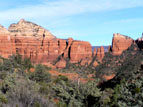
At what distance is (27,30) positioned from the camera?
9288cm

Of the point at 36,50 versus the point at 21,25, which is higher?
the point at 21,25

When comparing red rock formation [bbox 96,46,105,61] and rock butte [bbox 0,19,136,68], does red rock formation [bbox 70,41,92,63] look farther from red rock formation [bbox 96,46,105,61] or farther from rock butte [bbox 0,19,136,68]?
red rock formation [bbox 96,46,105,61]

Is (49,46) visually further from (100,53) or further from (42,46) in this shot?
(100,53)

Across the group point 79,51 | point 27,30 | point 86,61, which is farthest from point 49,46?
point 86,61

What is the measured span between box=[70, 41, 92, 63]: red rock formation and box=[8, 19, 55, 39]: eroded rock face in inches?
440

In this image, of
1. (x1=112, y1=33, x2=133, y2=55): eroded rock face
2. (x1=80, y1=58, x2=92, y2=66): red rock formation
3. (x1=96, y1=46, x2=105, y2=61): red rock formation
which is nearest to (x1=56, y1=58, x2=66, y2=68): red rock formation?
(x1=80, y1=58, x2=92, y2=66): red rock formation

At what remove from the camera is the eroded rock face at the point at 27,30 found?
90.4 metres

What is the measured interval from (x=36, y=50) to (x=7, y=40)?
12.6m

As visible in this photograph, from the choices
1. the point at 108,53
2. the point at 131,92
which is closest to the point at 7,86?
the point at 131,92

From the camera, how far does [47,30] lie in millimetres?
99438

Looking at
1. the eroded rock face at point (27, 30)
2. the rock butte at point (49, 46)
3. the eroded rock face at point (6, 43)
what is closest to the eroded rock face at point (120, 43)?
the rock butte at point (49, 46)

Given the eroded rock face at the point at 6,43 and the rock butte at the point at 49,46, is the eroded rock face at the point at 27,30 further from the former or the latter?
the eroded rock face at the point at 6,43

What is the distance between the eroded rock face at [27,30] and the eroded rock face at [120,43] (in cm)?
2616

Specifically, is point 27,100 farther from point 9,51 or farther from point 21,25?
point 21,25
